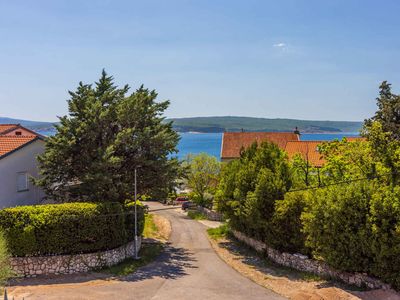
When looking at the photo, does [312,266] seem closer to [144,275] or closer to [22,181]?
[144,275]

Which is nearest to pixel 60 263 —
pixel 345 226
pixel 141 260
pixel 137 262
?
pixel 137 262

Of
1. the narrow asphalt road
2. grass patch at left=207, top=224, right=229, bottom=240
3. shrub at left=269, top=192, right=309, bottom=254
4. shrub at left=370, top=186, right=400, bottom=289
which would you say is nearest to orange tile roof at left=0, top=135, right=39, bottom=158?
the narrow asphalt road

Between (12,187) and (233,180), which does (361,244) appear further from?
(12,187)

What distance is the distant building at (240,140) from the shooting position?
75.1 metres

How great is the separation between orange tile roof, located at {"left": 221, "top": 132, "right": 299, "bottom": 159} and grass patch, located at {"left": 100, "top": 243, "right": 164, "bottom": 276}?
4007 cm

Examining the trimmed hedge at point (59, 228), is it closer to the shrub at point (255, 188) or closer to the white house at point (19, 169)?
the white house at point (19, 169)

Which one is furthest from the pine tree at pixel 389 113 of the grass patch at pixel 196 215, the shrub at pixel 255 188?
the grass patch at pixel 196 215

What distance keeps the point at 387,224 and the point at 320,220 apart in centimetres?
432

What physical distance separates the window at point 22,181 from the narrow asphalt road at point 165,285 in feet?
34.7

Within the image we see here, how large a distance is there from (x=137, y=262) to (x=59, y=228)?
20.6 feet

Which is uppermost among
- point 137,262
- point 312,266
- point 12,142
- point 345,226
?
point 12,142

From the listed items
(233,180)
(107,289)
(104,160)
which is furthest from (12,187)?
(233,180)

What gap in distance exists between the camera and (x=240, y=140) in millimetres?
77750

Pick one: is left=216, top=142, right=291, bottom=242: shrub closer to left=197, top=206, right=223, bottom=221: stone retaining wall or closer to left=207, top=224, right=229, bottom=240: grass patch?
left=207, top=224, right=229, bottom=240: grass patch
